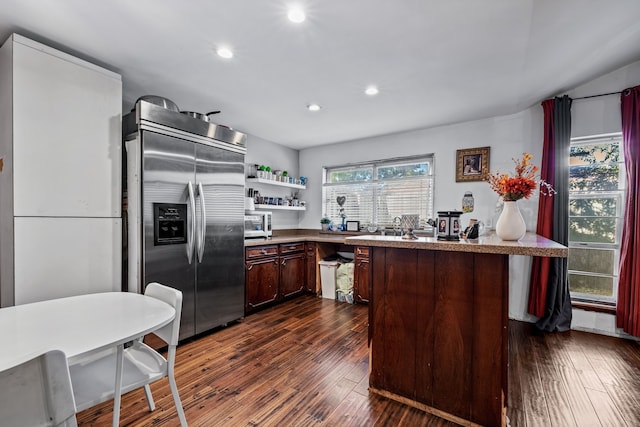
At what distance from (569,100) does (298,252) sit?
12.6 ft

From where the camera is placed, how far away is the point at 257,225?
4.05 m

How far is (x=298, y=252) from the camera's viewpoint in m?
4.43

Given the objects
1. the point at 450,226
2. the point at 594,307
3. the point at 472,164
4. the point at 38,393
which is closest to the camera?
the point at 38,393

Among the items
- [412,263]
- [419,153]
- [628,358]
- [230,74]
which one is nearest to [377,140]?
[419,153]

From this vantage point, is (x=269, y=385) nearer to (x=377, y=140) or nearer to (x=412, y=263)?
(x=412, y=263)

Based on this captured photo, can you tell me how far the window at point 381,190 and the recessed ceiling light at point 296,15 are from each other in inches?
117

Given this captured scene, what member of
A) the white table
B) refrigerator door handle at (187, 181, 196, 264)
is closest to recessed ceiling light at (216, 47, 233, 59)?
refrigerator door handle at (187, 181, 196, 264)

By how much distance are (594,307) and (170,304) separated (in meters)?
4.17

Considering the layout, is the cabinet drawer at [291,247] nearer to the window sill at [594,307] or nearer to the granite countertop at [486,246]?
the granite countertop at [486,246]

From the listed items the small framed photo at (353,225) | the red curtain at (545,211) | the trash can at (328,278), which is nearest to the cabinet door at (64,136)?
the trash can at (328,278)

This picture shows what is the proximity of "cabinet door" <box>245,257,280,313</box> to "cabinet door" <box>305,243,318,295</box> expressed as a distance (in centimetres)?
67

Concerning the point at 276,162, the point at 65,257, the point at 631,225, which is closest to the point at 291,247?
the point at 276,162

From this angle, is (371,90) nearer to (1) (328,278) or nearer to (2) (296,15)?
(2) (296,15)

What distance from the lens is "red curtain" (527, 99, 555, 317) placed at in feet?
10.5
